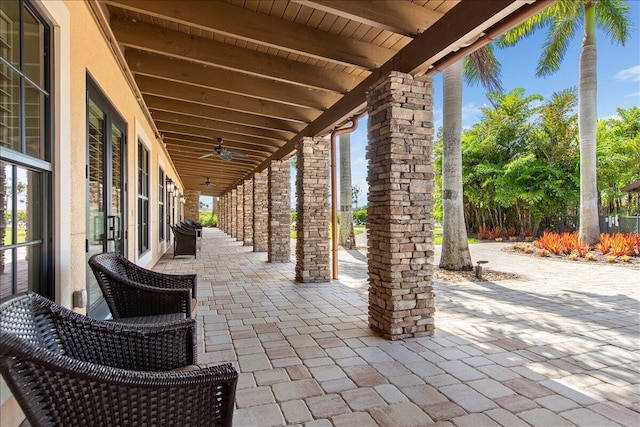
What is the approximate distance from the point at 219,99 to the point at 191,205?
62.7 ft

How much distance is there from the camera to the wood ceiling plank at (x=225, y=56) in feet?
12.7

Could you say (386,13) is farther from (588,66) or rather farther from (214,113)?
(588,66)

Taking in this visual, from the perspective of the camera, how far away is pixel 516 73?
20.4m

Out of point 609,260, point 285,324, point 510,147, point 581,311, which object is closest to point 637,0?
point 510,147

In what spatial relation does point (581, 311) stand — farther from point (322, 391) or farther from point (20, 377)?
point (20, 377)

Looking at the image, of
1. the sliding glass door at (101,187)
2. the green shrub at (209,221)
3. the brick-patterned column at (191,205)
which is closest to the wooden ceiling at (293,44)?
the sliding glass door at (101,187)

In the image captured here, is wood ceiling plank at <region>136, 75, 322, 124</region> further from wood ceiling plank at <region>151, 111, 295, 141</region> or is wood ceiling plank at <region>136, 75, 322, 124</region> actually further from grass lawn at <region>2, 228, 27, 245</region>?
grass lawn at <region>2, 228, 27, 245</region>

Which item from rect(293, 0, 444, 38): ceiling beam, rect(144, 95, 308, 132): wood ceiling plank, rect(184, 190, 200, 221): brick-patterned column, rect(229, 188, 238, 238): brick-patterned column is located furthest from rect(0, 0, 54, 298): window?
rect(184, 190, 200, 221): brick-patterned column

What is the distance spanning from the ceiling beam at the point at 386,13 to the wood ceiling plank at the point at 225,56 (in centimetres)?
140

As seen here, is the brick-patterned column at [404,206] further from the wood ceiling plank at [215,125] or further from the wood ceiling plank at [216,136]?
the wood ceiling plank at [216,136]

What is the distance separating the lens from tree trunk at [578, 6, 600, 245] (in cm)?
901

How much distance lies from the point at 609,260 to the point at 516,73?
630 inches

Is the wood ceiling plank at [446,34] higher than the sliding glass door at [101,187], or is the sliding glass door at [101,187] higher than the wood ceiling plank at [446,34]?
the wood ceiling plank at [446,34]

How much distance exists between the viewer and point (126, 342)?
170 cm
